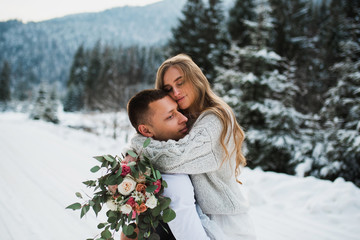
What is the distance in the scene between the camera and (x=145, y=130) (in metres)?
1.60

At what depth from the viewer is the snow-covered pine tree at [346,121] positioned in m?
5.95

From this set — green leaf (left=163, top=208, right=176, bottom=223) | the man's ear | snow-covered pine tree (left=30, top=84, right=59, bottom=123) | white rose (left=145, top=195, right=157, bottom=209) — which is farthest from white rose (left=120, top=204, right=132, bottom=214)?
snow-covered pine tree (left=30, top=84, right=59, bottom=123)

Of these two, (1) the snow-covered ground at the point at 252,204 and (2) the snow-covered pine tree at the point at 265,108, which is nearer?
(1) the snow-covered ground at the point at 252,204

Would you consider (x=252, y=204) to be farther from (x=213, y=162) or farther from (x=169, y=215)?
(x=169, y=215)

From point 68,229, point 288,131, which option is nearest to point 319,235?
point 68,229

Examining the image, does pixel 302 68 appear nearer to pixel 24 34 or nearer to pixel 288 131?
pixel 288 131

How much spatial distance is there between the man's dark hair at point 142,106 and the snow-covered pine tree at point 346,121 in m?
5.85

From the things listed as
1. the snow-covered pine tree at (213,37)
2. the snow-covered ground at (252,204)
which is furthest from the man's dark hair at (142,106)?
the snow-covered pine tree at (213,37)

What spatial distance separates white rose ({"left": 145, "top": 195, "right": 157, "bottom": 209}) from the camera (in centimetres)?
120

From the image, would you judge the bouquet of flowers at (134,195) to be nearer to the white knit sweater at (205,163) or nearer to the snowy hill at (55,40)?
the white knit sweater at (205,163)

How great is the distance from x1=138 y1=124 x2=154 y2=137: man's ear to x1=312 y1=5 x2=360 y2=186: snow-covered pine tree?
19.2 feet

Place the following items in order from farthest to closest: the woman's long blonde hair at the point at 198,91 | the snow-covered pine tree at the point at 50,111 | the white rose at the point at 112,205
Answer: the snow-covered pine tree at the point at 50,111, the woman's long blonde hair at the point at 198,91, the white rose at the point at 112,205

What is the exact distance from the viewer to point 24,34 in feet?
361

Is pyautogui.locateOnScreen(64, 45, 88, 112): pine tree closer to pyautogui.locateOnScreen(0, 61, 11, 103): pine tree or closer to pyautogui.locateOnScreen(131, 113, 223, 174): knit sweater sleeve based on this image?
pyautogui.locateOnScreen(0, 61, 11, 103): pine tree
